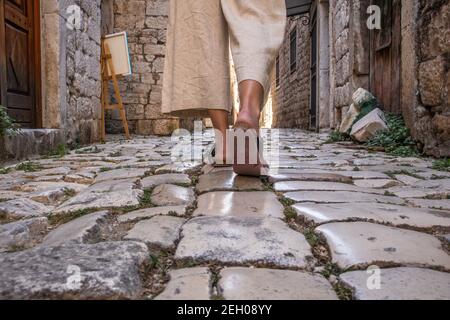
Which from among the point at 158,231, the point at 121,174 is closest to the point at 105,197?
the point at 158,231

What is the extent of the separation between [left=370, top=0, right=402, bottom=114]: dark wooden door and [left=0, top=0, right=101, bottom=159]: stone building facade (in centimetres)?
316

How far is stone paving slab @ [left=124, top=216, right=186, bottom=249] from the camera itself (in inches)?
43.5

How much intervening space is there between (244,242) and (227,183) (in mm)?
776

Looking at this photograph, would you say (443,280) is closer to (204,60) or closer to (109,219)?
(109,219)

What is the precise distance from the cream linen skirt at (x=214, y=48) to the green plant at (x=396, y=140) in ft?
5.96

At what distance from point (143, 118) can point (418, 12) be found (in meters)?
5.49

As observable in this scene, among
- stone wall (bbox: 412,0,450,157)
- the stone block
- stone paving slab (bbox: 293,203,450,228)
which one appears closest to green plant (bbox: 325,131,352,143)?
the stone block

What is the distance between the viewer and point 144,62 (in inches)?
315

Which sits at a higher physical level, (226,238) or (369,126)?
(369,126)

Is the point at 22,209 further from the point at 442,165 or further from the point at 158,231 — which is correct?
the point at 442,165

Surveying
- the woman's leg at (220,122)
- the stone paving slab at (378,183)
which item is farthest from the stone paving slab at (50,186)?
the stone paving slab at (378,183)

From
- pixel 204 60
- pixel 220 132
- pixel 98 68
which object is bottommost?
pixel 220 132
